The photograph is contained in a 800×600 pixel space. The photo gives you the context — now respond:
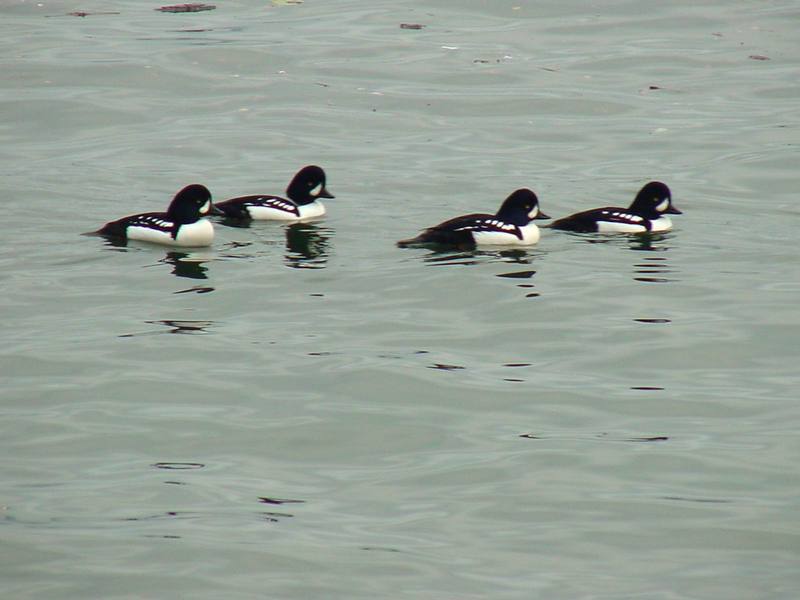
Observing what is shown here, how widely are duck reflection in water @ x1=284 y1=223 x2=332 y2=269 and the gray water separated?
80mm

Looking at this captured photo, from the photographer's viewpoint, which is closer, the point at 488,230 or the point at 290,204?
the point at 488,230

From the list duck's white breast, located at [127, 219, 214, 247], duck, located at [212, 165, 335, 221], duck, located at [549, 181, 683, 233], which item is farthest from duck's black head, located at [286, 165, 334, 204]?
duck, located at [549, 181, 683, 233]

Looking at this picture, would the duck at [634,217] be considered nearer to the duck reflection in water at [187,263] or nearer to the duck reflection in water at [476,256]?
the duck reflection in water at [476,256]

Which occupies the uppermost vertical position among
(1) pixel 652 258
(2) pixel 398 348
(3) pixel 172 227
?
(3) pixel 172 227

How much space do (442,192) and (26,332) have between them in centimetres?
699

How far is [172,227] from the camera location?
47.9 ft

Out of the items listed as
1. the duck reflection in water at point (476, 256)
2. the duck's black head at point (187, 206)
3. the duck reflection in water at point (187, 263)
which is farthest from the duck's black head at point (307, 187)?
the duck reflection in water at point (476, 256)

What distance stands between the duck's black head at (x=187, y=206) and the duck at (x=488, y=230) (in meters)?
2.02

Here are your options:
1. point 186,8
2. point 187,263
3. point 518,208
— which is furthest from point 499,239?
point 186,8

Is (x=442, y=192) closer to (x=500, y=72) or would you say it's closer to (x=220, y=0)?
(x=500, y=72)

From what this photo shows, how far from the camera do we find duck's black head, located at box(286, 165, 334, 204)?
1616 centimetres

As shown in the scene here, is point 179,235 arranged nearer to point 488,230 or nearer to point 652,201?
point 488,230

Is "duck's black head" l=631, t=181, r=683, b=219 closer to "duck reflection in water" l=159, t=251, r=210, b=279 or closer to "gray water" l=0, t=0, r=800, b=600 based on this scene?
"gray water" l=0, t=0, r=800, b=600

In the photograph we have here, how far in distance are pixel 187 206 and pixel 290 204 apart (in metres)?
1.60
